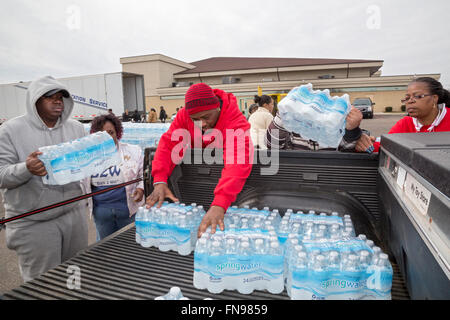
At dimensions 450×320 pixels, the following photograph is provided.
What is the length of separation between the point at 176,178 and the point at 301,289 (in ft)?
5.53

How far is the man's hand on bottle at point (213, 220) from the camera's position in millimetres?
2062

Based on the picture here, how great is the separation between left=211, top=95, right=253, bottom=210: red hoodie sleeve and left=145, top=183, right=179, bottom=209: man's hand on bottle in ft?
1.81

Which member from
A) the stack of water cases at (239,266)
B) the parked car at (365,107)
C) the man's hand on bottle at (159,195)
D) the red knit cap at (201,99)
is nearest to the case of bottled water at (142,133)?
the man's hand on bottle at (159,195)

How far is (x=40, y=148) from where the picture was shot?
248cm

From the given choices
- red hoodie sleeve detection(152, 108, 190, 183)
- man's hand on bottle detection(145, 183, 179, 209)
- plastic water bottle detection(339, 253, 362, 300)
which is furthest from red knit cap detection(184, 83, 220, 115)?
plastic water bottle detection(339, 253, 362, 300)

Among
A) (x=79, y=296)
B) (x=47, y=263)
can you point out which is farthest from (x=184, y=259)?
(x=47, y=263)

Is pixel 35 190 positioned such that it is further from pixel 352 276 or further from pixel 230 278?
pixel 352 276

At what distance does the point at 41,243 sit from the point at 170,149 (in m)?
1.40

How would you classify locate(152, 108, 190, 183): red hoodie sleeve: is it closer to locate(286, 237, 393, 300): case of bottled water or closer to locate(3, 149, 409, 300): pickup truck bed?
locate(3, 149, 409, 300): pickup truck bed

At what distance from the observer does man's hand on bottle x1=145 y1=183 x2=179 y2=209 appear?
2664 mm

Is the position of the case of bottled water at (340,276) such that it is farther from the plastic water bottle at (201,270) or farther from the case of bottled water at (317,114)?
the case of bottled water at (317,114)

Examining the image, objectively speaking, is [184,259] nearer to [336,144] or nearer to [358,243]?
[358,243]

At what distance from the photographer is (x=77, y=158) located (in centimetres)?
273

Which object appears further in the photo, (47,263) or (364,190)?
(47,263)
